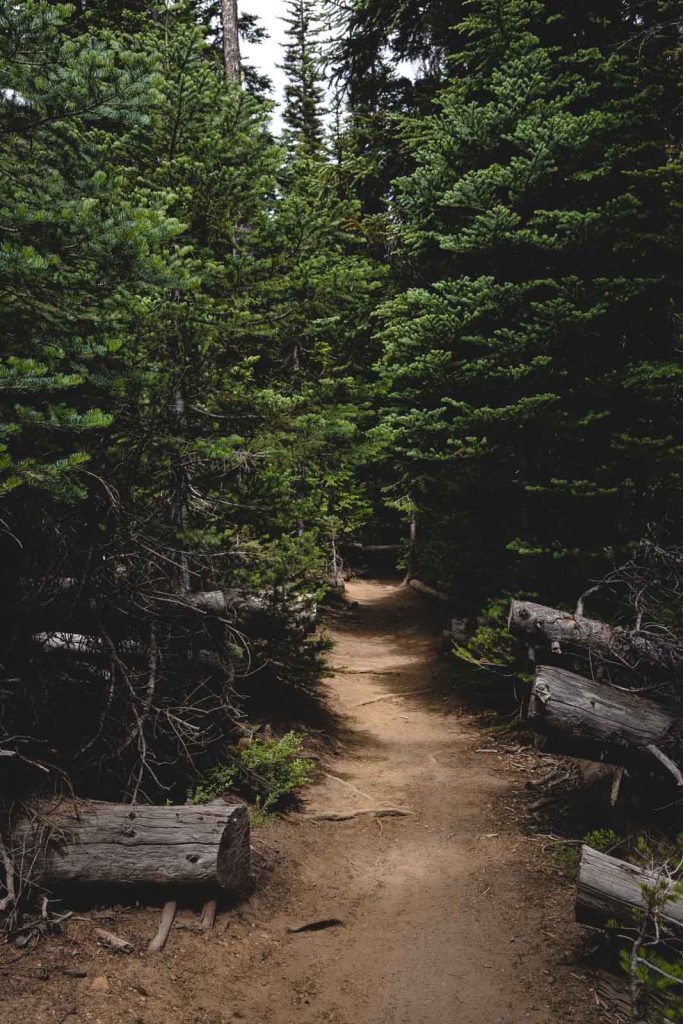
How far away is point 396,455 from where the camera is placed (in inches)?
550

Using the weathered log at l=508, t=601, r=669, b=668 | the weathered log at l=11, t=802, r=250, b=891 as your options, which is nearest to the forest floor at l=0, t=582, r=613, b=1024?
the weathered log at l=11, t=802, r=250, b=891

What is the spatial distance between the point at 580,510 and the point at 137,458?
21.4 feet

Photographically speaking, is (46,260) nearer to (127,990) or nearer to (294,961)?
(127,990)

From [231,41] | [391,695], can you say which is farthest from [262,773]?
[231,41]

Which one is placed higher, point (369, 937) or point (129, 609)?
point (129, 609)

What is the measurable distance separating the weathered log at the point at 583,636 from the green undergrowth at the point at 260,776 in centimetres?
320

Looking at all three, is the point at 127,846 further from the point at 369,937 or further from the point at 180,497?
the point at 180,497

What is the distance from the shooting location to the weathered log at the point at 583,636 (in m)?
6.97

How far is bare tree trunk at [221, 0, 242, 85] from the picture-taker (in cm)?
1457

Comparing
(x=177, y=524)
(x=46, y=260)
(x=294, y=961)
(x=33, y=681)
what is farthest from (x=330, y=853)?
(x=46, y=260)

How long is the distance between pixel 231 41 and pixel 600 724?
651 inches

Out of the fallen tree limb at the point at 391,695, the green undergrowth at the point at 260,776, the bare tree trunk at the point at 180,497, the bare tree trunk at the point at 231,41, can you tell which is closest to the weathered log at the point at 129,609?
the bare tree trunk at the point at 180,497

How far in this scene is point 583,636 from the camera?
7.43 metres

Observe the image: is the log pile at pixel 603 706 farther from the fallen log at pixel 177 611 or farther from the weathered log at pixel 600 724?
the fallen log at pixel 177 611
